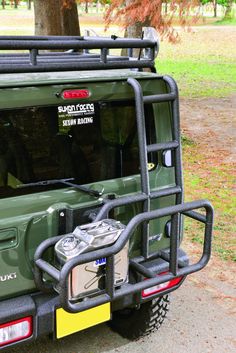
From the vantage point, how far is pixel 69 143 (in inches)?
124

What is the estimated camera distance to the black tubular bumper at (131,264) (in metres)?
2.63

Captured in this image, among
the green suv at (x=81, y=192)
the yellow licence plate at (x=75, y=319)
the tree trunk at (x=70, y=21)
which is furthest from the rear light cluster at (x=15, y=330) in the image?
the tree trunk at (x=70, y=21)

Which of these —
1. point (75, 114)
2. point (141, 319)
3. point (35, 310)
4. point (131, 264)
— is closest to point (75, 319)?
point (35, 310)

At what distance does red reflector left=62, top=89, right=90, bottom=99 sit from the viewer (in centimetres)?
300

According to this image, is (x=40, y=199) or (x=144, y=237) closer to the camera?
(x=40, y=199)

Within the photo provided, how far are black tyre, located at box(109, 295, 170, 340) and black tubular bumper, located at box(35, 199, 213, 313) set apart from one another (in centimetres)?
57

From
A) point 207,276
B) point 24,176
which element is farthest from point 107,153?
point 207,276

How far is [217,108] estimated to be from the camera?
13.3 meters

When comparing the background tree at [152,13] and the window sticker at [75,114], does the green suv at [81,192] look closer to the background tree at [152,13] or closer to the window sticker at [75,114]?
the window sticker at [75,114]

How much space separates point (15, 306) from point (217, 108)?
11136 mm

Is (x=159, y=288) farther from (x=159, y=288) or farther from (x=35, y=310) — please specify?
(x=35, y=310)

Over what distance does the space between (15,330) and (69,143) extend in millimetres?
1107

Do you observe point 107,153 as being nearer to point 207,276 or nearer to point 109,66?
point 109,66

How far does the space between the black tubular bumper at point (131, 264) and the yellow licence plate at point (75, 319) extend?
172 mm
